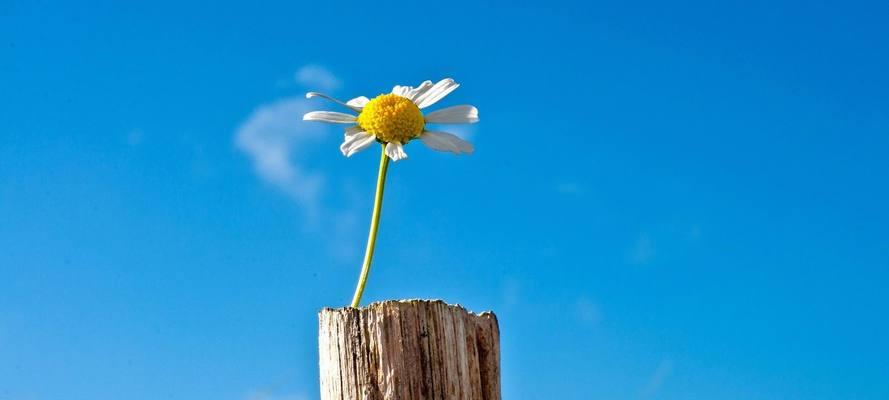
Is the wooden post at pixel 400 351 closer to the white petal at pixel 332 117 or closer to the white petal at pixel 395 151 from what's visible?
the white petal at pixel 395 151

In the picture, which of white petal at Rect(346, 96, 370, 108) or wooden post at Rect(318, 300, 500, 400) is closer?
wooden post at Rect(318, 300, 500, 400)

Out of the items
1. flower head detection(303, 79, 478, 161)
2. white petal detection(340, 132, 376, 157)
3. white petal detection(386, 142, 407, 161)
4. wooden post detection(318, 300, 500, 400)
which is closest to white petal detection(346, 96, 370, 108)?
flower head detection(303, 79, 478, 161)

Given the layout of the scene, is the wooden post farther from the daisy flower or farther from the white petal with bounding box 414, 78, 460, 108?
the white petal with bounding box 414, 78, 460, 108

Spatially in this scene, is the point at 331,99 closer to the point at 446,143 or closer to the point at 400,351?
the point at 446,143

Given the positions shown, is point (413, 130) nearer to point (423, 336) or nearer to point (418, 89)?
point (418, 89)

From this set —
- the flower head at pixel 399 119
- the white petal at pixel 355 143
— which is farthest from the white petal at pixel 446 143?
the white petal at pixel 355 143

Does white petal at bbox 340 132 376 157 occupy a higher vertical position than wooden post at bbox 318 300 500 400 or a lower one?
higher
